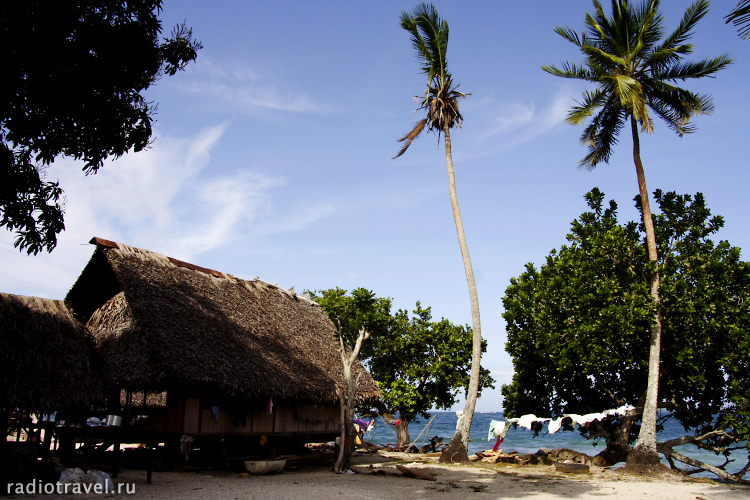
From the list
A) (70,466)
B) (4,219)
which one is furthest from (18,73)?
(70,466)

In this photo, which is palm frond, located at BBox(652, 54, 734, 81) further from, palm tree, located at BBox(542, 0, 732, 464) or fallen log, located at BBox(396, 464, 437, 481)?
fallen log, located at BBox(396, 464, 437, 481)

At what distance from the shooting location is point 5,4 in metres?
7.66

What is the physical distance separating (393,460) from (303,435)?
384 cm

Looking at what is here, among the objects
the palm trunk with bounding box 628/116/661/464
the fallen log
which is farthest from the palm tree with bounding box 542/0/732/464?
the fallen log

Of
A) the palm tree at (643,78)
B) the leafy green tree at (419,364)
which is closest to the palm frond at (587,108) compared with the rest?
the palm tree at (643,78)

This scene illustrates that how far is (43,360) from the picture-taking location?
11406mm

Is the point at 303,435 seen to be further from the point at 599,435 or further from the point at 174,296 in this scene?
the point at 599,435

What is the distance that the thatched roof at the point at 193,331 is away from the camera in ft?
42.3

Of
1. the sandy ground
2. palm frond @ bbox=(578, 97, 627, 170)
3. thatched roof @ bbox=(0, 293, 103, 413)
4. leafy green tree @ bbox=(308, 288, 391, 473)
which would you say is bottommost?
the sandy ground

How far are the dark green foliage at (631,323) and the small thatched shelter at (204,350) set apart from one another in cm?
651

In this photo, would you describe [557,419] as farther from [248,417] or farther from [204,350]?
[204,350]

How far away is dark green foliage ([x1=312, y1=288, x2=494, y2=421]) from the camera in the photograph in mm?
23547

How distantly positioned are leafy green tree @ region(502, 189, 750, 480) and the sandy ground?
10.0ft

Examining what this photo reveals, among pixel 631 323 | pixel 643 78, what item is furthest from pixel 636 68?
pixel 631 323
